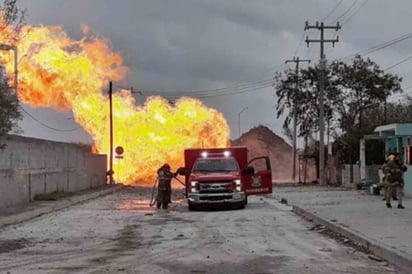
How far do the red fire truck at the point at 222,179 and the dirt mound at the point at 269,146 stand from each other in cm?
5816

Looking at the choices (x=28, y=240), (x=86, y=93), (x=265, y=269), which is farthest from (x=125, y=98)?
(x=265, y=269)

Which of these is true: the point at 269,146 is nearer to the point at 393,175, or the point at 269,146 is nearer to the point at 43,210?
the point at 43,210

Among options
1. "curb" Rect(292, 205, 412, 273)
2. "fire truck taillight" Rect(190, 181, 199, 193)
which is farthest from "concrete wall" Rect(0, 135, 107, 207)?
"curb" Rect(292, 205, 412, 273)

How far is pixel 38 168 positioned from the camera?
3219cm

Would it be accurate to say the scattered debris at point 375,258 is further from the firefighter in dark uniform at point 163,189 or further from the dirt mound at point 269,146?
the dirt mound at point 269,146

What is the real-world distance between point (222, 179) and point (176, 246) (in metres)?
11.7

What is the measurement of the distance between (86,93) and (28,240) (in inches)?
1416

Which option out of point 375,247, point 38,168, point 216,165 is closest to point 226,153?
point 216,165

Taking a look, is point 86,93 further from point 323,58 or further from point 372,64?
point 372,64

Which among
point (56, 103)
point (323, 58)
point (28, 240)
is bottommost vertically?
point (28, 240)

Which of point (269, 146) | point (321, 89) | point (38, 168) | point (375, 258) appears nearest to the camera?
point (375, 258)

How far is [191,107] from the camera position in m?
64.9

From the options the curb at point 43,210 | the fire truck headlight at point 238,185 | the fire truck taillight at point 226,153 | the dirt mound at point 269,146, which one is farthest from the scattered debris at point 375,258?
the dirt mound at point 269,146

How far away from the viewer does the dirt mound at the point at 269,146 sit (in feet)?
295
